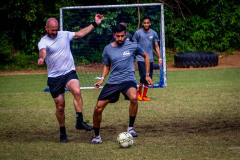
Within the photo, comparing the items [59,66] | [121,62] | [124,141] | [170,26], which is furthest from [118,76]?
[170,26]

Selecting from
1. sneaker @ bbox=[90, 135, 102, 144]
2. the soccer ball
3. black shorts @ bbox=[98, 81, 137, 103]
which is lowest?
sneaker @ bbox=[90, 135, 102, 144]

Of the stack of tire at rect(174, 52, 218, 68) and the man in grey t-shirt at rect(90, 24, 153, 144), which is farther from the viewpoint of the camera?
the stack of tire at rect(174, 52, 218, 68)

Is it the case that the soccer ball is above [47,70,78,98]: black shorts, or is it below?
below

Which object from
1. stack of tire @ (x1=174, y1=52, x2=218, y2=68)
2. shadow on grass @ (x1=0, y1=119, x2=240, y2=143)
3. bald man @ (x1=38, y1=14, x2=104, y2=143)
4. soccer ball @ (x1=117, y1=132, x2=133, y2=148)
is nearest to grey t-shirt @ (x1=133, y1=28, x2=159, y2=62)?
shadow on grass @ (x1=0, y1=119, x2=240, y2=143)

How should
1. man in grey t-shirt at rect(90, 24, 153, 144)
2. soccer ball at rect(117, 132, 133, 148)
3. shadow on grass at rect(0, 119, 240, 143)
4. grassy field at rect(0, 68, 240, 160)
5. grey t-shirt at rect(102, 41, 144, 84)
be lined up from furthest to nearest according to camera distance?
1. shadow on grass at rect(0, 119, 240, 143)
2. grey t-shirt at rect(102, 41, 144, 84)
3. man in grey t-shirt at rect(90, 24, 153, 144)
4. soccer ball at rect(117, 132, 133, 148)
5. grassy field at rect(0, 68, 240, 160)

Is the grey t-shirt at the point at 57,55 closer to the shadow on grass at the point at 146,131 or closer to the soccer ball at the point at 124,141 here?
the shadow on grass at the point at 146,131

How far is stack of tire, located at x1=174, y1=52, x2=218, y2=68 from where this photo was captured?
67.8 ft

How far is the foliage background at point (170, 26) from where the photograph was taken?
23.1m

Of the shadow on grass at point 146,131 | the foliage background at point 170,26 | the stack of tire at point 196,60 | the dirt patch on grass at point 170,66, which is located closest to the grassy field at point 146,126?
the shadow on grass at point 146,131

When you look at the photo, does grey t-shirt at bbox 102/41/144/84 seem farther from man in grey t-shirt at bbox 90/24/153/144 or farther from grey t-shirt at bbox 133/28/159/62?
grey t-shirt at bbox 133/28/159/62

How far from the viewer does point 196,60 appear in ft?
67.8

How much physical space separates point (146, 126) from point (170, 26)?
18.1 m

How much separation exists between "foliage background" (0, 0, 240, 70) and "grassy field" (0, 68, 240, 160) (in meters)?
9.91

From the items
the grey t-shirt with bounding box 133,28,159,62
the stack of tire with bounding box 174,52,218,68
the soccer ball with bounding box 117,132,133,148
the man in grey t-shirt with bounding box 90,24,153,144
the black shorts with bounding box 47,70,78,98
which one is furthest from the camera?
the stack of tire with bounding box 174,52,218,68
